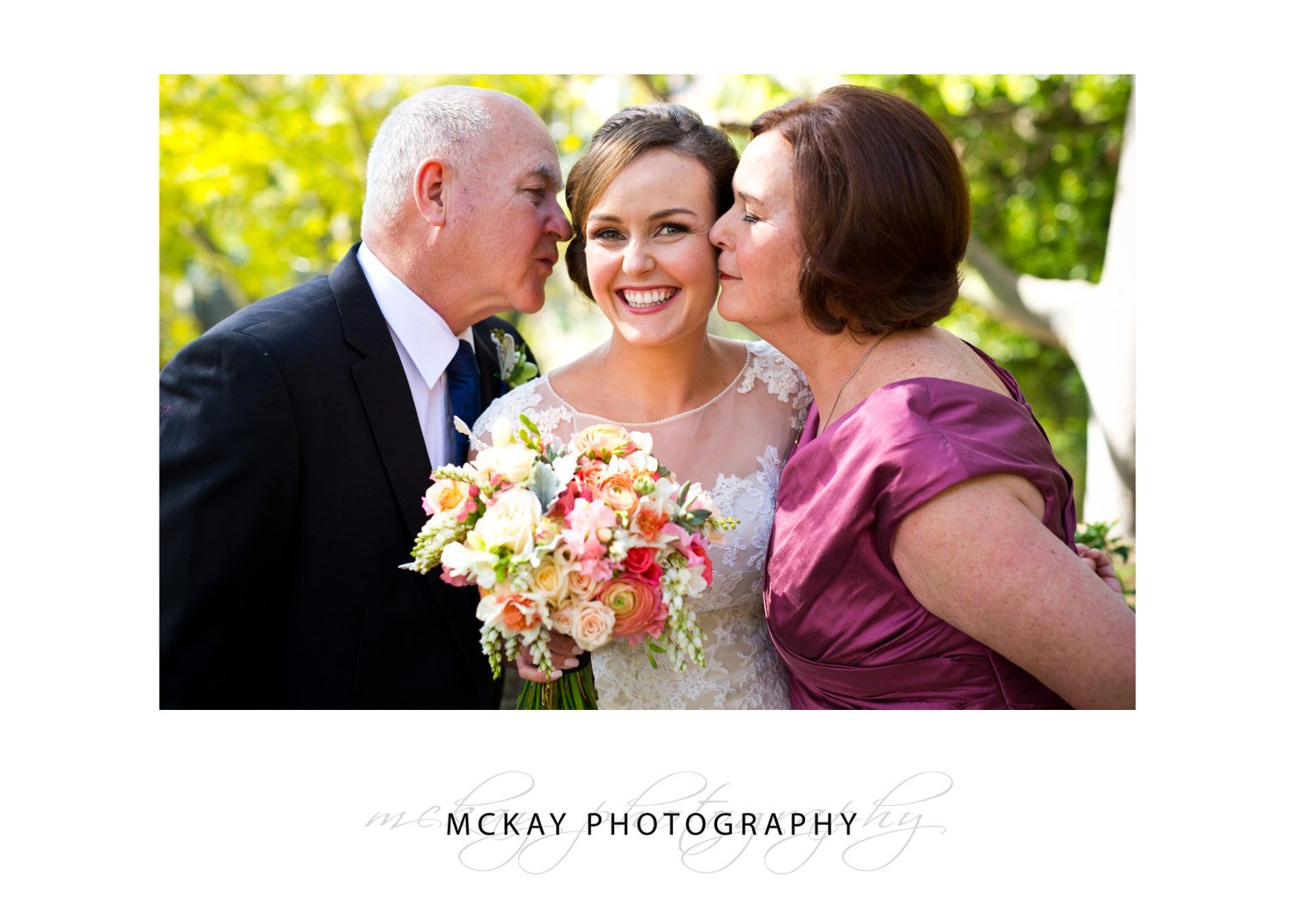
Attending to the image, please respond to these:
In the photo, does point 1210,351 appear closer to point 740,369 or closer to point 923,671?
point 923,671

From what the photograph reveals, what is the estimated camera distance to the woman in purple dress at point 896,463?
9.19ft

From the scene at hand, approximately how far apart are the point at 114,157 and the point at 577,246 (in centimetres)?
152

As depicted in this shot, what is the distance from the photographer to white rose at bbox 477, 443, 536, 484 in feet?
9.30

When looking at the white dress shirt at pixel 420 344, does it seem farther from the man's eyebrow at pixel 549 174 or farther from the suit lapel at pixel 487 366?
the man's eyebrow at pixel 549 174

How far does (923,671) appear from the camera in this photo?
3096 mm

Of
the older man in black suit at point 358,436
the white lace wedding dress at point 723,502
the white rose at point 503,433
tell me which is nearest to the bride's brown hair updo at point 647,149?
the older man in black suit at point 358,436

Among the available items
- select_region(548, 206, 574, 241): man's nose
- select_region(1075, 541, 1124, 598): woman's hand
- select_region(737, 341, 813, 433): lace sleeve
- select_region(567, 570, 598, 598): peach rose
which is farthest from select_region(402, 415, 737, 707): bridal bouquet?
select_region(1075, 541, 1124, 598): woman's hand

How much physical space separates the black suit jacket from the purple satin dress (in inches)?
45.3

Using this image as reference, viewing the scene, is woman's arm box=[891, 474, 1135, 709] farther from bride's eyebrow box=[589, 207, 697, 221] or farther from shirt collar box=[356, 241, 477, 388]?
shirt collar box=[356, 241, 477, 388]

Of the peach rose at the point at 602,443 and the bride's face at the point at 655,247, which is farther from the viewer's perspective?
the bride's face at the point at 655,247

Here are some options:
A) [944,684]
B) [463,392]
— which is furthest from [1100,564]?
[463,392]

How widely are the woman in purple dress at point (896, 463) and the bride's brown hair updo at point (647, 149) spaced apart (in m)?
0.25

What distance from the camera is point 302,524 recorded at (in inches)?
132

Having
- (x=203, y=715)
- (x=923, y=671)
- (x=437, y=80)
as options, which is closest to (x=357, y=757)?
(x=203, y=715)
